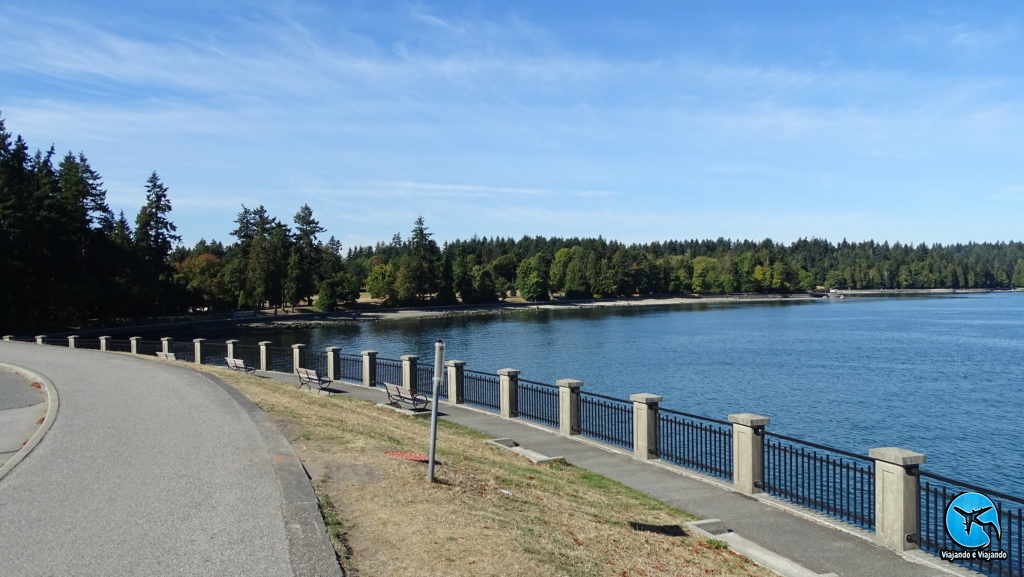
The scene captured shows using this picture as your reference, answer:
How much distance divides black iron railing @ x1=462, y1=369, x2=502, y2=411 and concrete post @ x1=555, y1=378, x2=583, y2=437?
12.4ft

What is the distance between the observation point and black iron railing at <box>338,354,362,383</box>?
28688 mm

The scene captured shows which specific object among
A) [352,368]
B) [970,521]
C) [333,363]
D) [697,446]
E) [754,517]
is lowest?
[697,446]

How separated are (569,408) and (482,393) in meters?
5.34

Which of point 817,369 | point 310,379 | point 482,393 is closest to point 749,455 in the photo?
point 482,393

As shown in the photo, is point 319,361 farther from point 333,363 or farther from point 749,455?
point 749,455

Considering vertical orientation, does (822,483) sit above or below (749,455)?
below

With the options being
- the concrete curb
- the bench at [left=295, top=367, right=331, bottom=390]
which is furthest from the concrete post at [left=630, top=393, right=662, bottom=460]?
the bench at [left=295, top=367, right=331, bottom=390]

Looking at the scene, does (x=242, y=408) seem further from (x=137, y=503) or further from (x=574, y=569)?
(x=574, y=569)

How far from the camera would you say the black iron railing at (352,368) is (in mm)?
28688

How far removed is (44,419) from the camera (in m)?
16.1

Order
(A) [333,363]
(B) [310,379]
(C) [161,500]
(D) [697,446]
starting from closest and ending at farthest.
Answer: (C) [161,500]
(D) [697,446]
(B) [310,379]
(A) [333,363]

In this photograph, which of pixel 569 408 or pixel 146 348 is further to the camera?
pixel 146 348

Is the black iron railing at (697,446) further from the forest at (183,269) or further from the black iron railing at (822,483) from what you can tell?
the forest at (183,269)

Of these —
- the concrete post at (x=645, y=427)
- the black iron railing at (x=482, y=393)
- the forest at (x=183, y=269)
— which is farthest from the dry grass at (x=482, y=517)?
the forest at (x=183, y=269)
